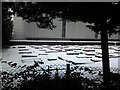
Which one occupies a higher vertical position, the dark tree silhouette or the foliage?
the dark tree silhouette

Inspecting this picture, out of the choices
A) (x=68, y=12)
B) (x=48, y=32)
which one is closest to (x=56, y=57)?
(x=68, y=12)

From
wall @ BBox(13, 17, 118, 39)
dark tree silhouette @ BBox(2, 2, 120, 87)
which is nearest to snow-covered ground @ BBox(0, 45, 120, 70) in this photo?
dark tree silhouette @ BBox(2, 2, 120, 87)

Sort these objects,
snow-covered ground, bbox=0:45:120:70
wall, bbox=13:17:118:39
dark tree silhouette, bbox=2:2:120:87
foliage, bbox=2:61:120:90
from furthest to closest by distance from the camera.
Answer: wall, bbox=13:17:118:39, snow-covered ground, bbox=0:45:120:70, dark tree silhouette, bbox=2:2:120:87, foliage, bbox=2:61:120:90

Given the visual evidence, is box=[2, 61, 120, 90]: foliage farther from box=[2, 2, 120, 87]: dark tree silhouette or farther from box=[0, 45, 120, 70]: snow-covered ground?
box=[0, 45, 120, 70]: snow-covered ground

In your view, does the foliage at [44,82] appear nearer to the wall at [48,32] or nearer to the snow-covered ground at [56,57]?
the snow-covered ground at [56,57]

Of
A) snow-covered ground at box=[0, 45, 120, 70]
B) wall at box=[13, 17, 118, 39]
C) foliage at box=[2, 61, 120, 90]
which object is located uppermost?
wall at box=[13, 17, 118, 39]

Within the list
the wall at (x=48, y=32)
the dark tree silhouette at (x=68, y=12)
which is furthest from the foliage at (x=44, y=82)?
the wall at (x=48, y=32)

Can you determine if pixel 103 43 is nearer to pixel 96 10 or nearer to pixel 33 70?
pixel 96 10

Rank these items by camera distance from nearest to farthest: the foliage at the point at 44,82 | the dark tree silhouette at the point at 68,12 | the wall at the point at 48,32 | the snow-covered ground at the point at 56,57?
the foliage at the point at 44,82, the dark tree silhouette at the point at 68,12, the snow-covered ground at the point at 56,57, the wall at the point at 48,32

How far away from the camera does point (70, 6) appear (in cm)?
399

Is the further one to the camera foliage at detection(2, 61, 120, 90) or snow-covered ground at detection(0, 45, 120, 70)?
snow-covered ground at detection(0, 45, 120, 70)

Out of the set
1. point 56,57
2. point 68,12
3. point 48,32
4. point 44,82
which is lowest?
point 56,57

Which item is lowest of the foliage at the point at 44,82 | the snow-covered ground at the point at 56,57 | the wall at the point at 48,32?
the snow-covered ground at the point at 56,57

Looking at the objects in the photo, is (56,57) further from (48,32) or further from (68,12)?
(48,32)
